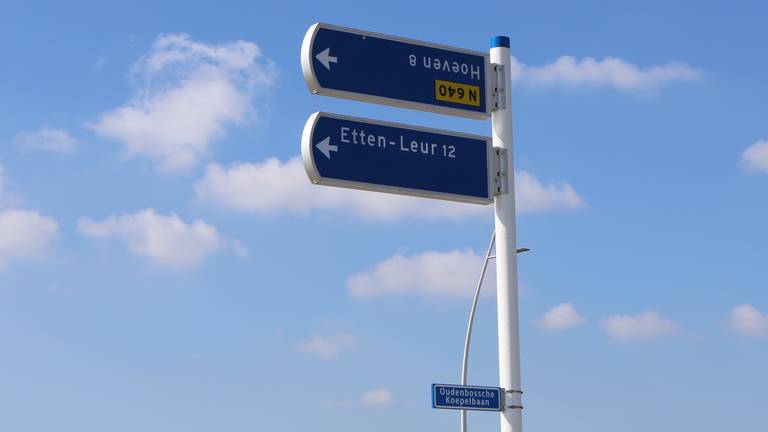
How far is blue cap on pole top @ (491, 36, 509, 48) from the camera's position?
39.3 feet

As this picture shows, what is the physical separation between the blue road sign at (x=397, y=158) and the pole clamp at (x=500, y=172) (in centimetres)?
4

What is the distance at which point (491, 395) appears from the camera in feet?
36.7

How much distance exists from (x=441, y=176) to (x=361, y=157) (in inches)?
35.5

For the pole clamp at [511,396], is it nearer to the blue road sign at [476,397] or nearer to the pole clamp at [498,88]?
the blue road sign at [476,397]

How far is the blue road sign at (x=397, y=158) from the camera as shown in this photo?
10633 mm

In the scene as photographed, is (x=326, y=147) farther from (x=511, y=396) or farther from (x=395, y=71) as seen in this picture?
(x=511, y=396)

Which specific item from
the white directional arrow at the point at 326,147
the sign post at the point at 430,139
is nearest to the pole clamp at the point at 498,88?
the sign post at the point at 430,139

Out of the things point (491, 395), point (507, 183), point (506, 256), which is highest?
point (507, 183)

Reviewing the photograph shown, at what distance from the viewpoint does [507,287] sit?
1135 cm

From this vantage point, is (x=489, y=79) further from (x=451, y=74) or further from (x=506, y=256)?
(x=506, y=256)

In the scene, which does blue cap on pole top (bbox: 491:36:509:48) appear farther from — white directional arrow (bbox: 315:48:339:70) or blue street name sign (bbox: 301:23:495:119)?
white directional arrow (bbox: 315:48:339:70)

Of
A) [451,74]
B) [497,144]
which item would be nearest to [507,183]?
[497,144]

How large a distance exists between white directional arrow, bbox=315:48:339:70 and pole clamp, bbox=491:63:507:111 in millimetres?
1755

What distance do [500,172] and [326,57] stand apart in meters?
2.08
